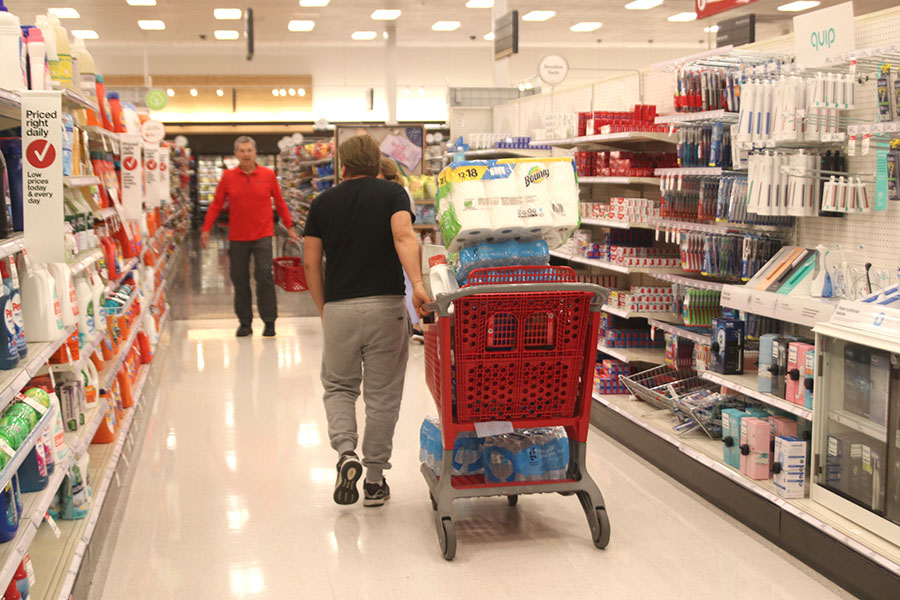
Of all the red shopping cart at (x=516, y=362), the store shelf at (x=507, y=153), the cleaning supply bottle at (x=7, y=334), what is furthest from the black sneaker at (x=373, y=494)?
the store shelf at (x=507, y=153)

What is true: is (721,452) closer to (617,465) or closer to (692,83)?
(617,465)

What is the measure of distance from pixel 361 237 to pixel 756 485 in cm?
202

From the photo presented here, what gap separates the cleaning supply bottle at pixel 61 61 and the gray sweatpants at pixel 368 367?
1480mm

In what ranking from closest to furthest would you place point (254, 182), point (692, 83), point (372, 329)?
1. point (372, 329)
2. point (692, 83)
3. point (254, 182)

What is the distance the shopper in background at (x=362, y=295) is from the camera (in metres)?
4.09

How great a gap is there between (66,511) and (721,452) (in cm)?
294

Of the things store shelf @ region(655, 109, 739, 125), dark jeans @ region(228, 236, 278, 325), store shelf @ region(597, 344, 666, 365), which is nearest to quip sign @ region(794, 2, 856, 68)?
store shelf @ region(655, 109, 739, 125)

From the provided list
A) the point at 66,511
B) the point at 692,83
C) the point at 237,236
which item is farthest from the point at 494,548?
the point at 237,236

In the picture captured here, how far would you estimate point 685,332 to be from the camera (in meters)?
5.11

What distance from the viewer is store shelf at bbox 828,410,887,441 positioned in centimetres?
326

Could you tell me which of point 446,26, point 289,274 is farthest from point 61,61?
point 446,26

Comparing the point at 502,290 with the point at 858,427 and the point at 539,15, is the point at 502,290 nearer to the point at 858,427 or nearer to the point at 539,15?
the point at 858,427

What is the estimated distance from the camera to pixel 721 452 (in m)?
4.48

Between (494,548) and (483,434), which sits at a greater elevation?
(483,434)
